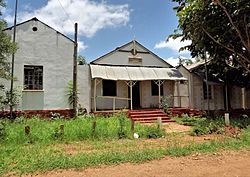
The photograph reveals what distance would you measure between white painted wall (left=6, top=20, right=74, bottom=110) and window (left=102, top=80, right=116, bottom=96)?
129 inches

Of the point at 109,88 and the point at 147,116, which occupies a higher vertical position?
the point at 109,88

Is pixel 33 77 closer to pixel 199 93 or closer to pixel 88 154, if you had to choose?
pixel 88 154

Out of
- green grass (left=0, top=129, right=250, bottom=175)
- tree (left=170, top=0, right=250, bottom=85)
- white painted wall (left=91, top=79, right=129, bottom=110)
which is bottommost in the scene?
green grass (left=0, top=129, right=250, bottom=175)

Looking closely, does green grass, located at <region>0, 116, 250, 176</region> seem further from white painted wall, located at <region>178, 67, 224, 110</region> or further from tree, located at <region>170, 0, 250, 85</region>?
white painted wall, located at <region>178, 67, 224, 110</region>

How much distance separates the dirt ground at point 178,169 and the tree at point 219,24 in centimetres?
992

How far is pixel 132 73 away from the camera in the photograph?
2047 cm

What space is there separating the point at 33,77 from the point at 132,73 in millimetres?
7312

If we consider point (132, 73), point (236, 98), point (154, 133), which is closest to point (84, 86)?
point (132, 73)

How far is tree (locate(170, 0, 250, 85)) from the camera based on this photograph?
50.3 feet

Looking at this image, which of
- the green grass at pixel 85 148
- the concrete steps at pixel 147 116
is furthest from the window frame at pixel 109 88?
the green grass at pixel 85 148

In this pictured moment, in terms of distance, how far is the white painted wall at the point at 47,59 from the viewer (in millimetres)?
17583

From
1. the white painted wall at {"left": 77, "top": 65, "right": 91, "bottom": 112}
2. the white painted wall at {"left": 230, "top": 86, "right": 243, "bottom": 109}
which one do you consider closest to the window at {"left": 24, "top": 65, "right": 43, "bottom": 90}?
the white painted wall at {"left": 77, "top": 65, "right": 91, "bottom": 112}

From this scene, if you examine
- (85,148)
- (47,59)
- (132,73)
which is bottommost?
(85,148)

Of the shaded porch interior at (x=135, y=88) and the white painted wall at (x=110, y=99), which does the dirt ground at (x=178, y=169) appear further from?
the white painted wall at (x=110, y=99)
